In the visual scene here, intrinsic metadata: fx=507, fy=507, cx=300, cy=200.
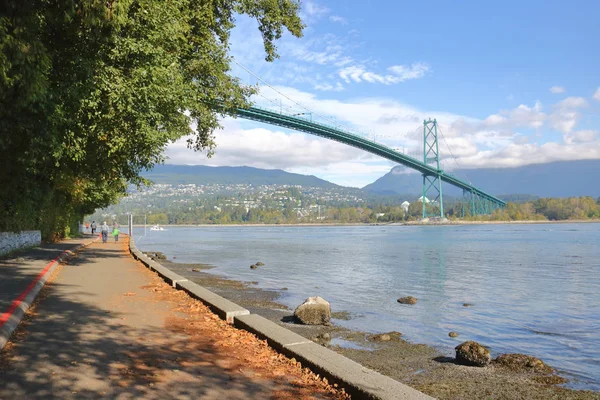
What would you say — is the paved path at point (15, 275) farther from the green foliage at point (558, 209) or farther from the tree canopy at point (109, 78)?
the green foliage at point (558, 209)

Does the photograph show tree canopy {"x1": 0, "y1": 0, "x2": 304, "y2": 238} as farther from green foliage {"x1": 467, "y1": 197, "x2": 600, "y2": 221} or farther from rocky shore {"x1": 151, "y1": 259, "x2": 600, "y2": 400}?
green foliage {"x1": 467, "y1": 197, "x2": 600, "y2": 221}

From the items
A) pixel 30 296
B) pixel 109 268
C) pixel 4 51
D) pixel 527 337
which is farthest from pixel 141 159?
pixel 527 337

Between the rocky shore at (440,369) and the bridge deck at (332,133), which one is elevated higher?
the bridge deck at (332,133)

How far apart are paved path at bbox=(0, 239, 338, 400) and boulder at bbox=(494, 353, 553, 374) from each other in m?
5.44

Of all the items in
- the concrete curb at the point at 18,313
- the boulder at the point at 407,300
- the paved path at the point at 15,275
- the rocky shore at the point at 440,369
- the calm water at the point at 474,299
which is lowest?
the calm water at the point at 474,299

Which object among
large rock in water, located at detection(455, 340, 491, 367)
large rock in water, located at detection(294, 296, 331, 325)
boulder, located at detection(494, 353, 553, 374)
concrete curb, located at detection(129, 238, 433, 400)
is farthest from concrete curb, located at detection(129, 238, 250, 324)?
boulder, located at detection(494, 353, 553, 374)

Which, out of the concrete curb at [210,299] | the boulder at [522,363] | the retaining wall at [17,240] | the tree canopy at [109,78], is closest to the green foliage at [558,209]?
the retaining wall at [17,240]

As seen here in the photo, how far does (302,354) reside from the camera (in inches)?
226

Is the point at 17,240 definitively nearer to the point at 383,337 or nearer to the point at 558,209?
the point at 383,337

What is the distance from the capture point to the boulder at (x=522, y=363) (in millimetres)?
8828

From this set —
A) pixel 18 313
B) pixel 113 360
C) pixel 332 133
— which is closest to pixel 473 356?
pixel 113 360

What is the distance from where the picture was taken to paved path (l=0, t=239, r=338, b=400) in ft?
15.7

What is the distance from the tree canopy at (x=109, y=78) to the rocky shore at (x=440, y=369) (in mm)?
6069

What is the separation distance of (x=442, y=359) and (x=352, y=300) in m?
8.00
